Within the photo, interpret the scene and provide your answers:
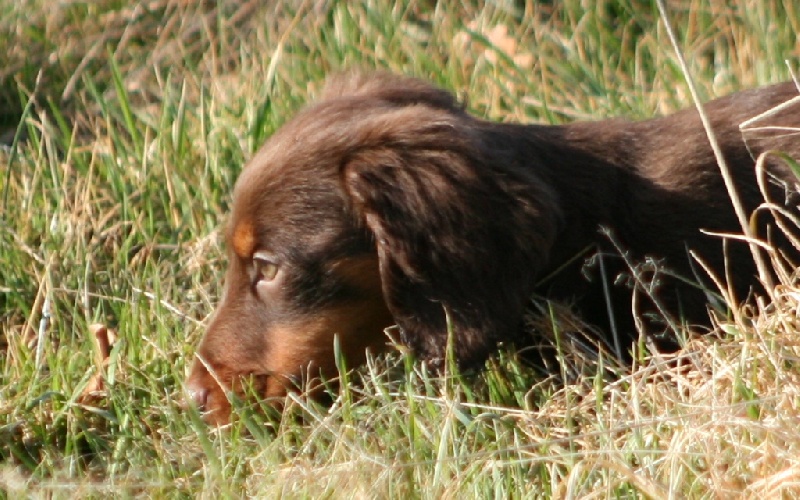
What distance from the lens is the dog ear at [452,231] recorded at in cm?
323

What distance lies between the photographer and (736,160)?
3.60m

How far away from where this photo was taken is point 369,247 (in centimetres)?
335

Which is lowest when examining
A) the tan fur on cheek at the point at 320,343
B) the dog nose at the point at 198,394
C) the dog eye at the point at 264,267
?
the dog nose at the point at 198,394

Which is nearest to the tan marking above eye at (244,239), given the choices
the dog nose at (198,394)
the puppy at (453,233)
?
the puppy at (453,233)

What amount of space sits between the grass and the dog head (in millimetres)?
137

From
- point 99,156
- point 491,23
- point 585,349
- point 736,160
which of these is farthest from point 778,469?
point 491,23

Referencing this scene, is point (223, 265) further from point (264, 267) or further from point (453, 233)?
point (453, 233)

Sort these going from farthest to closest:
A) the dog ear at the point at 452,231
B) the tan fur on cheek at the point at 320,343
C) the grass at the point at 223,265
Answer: the tan fur on cheek at the point at 320,343 → the dog ear at the point at 452,231 → the grass at the point at 223,265

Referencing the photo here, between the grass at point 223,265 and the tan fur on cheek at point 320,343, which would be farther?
the tan fur on cheek at point 320,343

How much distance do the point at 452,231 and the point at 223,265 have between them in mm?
1269

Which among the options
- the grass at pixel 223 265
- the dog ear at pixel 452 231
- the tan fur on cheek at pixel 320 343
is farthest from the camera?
the tan fur on cheek at pixel 320 343

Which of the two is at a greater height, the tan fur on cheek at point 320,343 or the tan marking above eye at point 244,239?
the tan marking above eye at point 244,239

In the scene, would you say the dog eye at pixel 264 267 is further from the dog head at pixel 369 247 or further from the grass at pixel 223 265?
the grass at pixel 223 265

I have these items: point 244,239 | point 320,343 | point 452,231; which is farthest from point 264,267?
point 452,231
